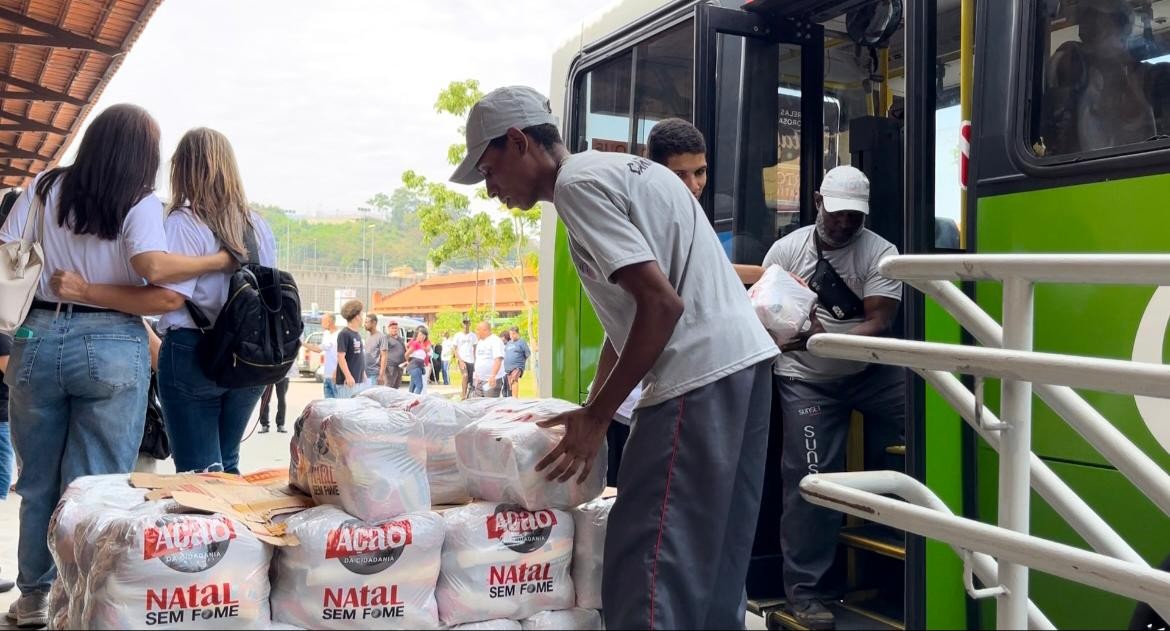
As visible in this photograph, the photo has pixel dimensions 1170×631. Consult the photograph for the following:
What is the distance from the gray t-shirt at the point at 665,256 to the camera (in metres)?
2.25

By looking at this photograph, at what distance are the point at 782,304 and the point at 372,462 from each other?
200 centimetres

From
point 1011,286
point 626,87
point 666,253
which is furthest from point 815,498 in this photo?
point 626,87

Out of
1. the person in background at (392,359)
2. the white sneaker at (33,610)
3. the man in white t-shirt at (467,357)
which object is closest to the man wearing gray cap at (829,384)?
the white sneaker at (33,610)

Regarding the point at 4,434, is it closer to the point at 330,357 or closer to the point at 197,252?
the point at 197,252

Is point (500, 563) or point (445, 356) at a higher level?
point (500, 563)

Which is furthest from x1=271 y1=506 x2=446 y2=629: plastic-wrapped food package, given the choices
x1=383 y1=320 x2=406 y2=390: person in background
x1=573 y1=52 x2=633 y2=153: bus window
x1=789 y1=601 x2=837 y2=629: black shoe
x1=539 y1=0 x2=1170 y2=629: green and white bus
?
x1=383 y1=320 x2=406 y2=390: person in background

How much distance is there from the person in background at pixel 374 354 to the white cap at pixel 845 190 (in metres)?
12.4

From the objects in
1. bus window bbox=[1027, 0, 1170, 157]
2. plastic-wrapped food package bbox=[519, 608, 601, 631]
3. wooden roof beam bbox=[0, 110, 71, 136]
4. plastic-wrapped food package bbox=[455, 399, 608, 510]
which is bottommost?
plastic-wrapped food package bbox=[519, 608, 601, 631]

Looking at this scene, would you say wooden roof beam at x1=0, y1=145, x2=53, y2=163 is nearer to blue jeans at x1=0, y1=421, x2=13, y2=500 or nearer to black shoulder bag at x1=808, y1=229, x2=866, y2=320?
blue jeans at x1=0, y1=421, x2=13, y2=500

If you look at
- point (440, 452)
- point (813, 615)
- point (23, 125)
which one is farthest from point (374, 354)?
point (440, 452)

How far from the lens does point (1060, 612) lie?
2902 millimetres

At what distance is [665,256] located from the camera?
7.79ft

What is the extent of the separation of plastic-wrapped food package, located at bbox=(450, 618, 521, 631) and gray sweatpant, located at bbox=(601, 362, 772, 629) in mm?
316

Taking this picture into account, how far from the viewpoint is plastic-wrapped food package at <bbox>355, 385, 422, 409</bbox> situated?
2865 millimetres
